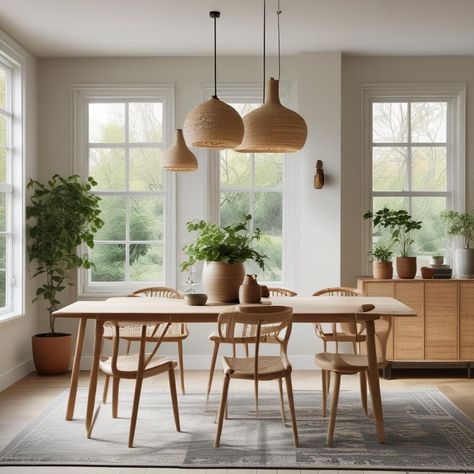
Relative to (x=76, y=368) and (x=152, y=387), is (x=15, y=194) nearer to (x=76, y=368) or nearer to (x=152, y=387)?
(x=152, y=387)

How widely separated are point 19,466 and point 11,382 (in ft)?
7.54

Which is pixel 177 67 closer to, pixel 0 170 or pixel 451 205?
pixel 0 170

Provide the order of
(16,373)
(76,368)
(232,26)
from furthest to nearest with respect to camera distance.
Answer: (16,373) < (232,26) < (76,368)

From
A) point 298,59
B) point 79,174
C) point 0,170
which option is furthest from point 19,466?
point 298,59

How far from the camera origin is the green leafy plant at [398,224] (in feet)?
21.7

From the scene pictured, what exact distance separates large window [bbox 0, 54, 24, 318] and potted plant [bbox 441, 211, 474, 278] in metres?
4.10

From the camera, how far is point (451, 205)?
23.2 feet

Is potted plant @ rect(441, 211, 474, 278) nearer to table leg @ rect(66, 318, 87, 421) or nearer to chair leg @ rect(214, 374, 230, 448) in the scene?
chair leg @ rect(214, 374, 230, 448)

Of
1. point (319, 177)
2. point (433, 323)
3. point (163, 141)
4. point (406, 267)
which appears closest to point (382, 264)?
point (406, 267)

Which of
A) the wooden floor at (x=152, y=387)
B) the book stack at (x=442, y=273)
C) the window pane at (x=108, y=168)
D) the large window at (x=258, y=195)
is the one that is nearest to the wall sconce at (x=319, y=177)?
the large window at (x=258, y=195)

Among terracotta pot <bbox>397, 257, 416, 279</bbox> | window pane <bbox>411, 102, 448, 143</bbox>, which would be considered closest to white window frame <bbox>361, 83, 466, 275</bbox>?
window pane <bbox>411, 102, 448, 143</bbox>

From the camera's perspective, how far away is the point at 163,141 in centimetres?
707

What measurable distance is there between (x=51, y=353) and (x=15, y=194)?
1.54 m

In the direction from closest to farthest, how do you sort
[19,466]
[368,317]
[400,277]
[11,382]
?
1. [19,466]
2. [368,317]
3. [11,382]
4. [400,277]
